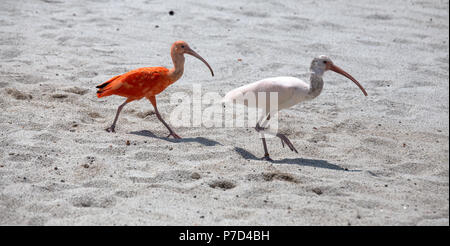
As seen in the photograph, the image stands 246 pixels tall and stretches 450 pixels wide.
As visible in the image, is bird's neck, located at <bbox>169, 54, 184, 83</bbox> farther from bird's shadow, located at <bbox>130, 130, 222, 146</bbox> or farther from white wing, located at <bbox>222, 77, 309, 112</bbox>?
white wing, located at <bbox>222, 77, 309, 112</bbox>

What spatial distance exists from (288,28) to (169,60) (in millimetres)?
2714

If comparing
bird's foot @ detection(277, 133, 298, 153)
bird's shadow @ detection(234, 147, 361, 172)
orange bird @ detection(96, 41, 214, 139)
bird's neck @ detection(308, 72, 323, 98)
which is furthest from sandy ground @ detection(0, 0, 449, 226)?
bird's neck @ detection(308, 72, 323, 98)

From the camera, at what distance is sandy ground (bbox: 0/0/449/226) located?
4.04 m

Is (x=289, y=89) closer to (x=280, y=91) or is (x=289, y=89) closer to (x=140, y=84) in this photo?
(x=280, y=91)

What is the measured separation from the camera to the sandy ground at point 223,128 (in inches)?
159

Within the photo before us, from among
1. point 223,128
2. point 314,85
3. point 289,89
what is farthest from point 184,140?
point 314,85

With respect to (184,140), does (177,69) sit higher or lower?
higher

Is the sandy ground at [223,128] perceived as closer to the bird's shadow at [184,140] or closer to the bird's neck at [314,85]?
the bird's shadow at [184,140]

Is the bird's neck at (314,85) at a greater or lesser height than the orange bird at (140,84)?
greater

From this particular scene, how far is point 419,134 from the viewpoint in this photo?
5.93 m

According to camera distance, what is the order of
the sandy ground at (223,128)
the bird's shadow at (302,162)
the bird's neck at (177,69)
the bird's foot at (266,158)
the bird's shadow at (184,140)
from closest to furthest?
the sandy ground at (223,128) → the bird's shadow at (302,162) → the bird's foot at (266,158) → the bird's shadow at (184,140) → the bird's neck at (177,69)

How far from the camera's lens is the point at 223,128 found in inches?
238

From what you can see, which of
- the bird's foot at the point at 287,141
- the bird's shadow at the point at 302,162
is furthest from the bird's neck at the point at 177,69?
the bird's foot at the point at 287,141
